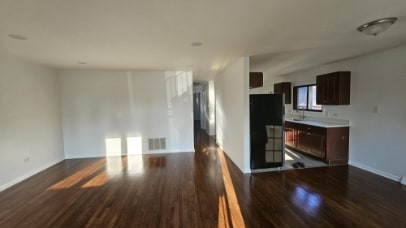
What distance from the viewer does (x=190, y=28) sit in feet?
7.91

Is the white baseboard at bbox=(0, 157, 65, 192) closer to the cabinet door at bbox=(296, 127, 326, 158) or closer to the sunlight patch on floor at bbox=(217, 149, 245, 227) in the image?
the sunlight patch on floor at bbox=(217, 149, 245, 227)

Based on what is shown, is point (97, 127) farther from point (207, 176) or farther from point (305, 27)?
point (305, 27)

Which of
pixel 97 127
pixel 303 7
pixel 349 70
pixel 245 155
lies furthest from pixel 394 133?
pixel 97 127

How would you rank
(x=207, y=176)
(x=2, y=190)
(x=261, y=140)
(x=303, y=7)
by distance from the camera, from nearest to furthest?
(x=303, y=7) < (x=2, y=190) < (x=207, y=176) < (x=261, y=140)

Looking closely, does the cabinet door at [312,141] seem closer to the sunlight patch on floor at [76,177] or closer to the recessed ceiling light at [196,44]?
the recessed ceiling light at [196,44]

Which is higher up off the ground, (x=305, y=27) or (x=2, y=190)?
(x=305, y=27)

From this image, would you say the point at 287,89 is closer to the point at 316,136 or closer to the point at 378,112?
the point at 316,136

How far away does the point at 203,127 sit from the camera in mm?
10023

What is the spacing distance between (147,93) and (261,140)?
3310mm

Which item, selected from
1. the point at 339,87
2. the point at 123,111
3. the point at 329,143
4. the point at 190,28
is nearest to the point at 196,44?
the point at 190,28

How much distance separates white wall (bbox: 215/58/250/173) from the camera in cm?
395

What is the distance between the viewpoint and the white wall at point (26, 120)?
350 centimetres

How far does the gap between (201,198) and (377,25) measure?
3.19m

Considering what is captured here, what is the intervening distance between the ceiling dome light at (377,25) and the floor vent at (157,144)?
485 centimetres
